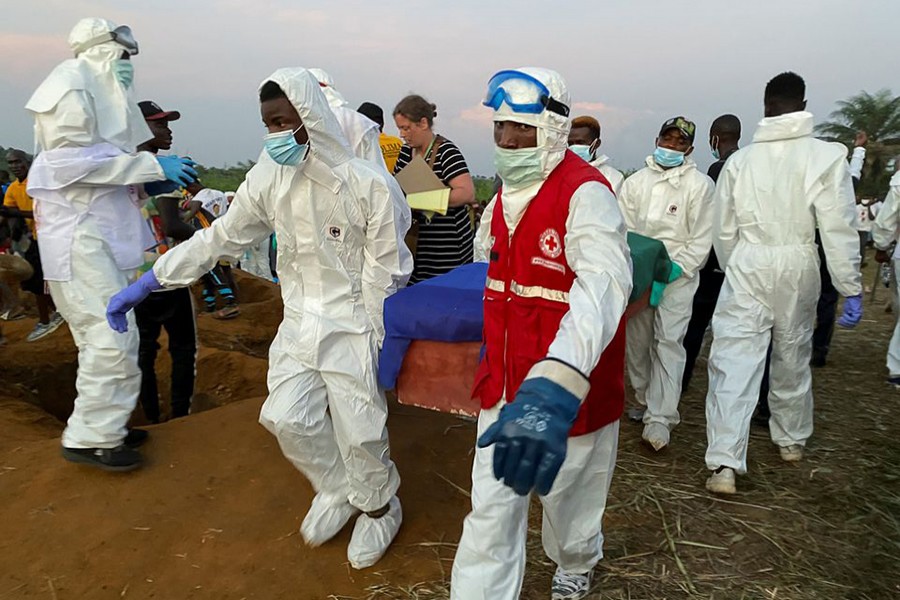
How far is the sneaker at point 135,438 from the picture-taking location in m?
3.52

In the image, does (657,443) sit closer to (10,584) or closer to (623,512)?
(623,512)

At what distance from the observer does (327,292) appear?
9.27 feet

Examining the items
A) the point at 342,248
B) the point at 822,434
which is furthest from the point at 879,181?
the point at 342,248

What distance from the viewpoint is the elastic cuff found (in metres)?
1.56

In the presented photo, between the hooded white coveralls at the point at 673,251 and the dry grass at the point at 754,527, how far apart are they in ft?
1.26

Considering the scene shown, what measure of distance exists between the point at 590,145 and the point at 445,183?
1256 millimetres

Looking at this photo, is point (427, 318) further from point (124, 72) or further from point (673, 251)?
point (124, 72)

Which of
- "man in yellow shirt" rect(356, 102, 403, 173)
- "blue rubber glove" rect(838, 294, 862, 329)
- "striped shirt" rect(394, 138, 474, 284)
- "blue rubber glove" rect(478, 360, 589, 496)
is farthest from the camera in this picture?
"man in yellow shirt" rect(356, 102, 403, 173)

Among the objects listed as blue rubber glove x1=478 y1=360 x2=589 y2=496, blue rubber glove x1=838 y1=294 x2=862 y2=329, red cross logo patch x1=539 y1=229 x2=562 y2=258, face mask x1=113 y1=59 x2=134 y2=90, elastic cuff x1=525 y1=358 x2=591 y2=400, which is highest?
face mask x1=113 y1=59 x2=134 y2=90

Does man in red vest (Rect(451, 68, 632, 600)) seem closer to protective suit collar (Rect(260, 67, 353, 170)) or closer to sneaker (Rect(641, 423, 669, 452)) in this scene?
protective suit collar (Rect(260, 67, 353, 170))

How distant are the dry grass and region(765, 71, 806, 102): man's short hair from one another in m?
2.18

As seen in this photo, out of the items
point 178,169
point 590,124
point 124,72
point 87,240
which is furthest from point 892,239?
point 87,240

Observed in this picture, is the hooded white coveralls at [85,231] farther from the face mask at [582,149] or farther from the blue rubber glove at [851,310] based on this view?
the blue rubber glove at [851,310]

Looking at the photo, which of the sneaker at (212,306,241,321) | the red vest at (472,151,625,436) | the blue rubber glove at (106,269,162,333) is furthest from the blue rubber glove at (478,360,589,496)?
the sneaker at (212,306,241,321)
